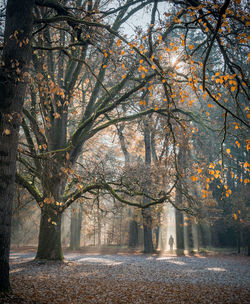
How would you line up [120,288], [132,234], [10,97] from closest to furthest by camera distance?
[10,97], [120,288], [132,234]

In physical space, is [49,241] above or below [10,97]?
below

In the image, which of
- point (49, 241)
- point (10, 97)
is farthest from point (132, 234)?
point (10, 97)

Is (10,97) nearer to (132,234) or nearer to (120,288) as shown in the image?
(120,288)

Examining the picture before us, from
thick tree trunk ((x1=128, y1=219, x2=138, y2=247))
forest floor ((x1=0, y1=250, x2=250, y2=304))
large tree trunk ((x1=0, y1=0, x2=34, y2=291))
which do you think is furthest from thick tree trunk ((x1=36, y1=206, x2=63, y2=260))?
thick tree trunk ((x1=128, y1=219, x2=138, y2=247))

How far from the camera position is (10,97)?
4586mm

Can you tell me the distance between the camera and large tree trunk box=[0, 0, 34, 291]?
4266mm

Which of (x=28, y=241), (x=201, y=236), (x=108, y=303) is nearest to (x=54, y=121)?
(x=108, y=303)

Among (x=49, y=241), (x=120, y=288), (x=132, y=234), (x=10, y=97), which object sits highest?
(x=10, y=97)

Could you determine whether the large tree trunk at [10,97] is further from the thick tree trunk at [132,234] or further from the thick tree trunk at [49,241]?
the thick tree trunk at [132,234]

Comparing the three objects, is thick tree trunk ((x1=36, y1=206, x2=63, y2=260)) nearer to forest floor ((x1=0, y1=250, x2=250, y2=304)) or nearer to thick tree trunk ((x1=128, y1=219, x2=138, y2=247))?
forest floor ((x1=0, y1=250, x2=250, y2=304))

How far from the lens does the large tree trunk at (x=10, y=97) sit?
4.27 meters

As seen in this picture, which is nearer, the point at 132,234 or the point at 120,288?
the point at 120,288

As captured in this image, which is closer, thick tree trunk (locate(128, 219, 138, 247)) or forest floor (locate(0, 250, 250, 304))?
forest floor (locate(0, 250, 250, 304))

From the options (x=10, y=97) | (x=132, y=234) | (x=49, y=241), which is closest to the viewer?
(x=10, y=97)
